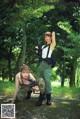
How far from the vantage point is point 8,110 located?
702cm

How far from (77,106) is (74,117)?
2.76ft

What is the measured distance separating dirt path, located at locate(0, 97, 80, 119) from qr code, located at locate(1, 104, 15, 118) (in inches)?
15.1

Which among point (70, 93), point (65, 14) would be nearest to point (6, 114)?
point (70, 93)

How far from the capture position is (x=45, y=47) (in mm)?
7836

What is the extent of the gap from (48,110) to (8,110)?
3.54 feet

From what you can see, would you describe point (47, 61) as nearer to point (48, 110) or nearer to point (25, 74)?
point (25, 74)

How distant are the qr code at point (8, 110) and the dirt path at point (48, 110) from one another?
0.38 m

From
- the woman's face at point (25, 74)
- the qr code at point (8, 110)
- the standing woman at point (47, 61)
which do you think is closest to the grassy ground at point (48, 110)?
the standing woman at point (47, 61)

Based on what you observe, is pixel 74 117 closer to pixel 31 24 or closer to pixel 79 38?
pixel 79 38

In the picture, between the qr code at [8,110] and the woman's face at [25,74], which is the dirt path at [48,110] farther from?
the woman's face at [25,74]

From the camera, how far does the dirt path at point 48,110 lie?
739cm

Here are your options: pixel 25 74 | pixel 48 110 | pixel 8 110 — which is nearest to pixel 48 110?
pixel 48 110

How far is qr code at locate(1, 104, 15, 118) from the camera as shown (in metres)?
6.94

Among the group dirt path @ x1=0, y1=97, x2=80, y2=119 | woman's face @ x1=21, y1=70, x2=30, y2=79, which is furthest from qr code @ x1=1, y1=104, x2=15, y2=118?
woman's face @ x1=21, y1=70, x2=30, y2=79
